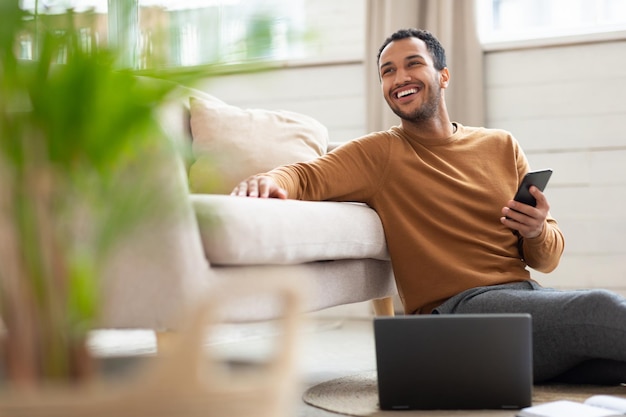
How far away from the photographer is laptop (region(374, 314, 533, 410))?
168 centimetres

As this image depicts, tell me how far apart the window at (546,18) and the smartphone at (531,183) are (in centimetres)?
162

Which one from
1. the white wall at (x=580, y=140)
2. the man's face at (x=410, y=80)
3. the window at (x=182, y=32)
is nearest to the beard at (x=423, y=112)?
the man's face at (x=410, y=80)

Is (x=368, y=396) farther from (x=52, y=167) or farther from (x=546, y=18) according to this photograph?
(x=546, y=18)

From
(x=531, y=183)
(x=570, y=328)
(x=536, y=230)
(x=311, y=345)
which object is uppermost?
(x=531, y=183)

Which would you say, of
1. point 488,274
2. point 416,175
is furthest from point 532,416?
point 416,175

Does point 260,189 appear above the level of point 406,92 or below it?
below

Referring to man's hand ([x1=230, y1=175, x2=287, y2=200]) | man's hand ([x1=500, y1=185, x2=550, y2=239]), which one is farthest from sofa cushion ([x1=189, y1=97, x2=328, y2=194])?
man's hand ([x1=500, y1=185, x2=550, y2=239])

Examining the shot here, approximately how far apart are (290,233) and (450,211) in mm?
566

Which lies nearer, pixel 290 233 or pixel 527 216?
pixel 290 233

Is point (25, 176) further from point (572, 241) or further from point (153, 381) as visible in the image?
point (572, 241)

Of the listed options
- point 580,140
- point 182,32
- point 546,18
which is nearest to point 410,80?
point 580,140

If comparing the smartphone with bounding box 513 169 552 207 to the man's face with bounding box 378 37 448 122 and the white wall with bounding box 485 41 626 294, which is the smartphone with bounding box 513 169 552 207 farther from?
the white wall with bounding box 485 41 626 294

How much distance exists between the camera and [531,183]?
6.93 feet

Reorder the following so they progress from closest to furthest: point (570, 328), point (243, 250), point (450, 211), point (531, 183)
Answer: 1. point (243, 250)
2. point (570, 328)
3. point (531, 183)
4. point (450, 211)
